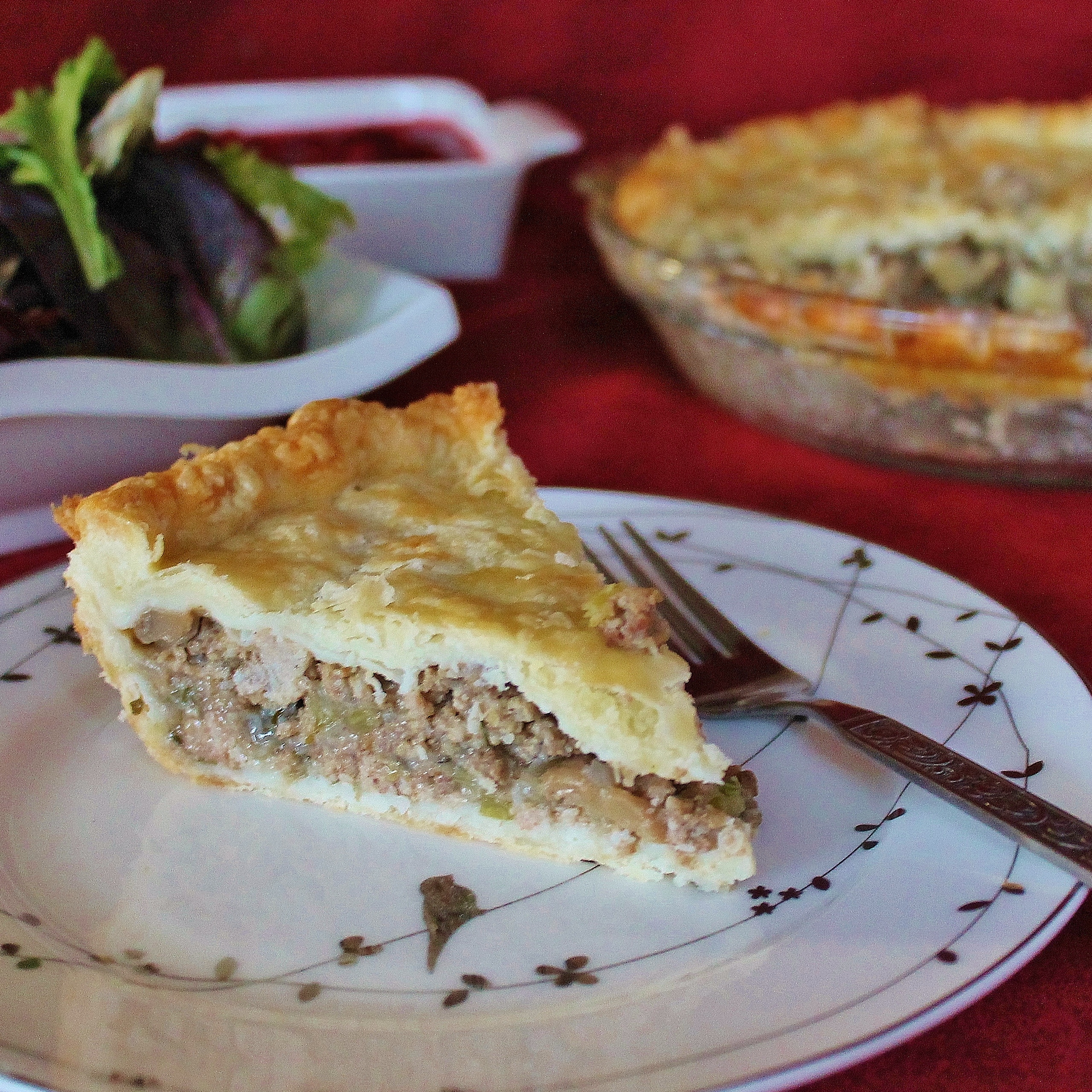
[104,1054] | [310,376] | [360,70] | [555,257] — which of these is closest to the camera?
[104,1054]

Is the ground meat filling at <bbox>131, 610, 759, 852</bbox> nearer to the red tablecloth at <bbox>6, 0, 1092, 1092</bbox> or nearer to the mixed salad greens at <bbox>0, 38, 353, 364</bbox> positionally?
the red tablecloth at <bbox>6, 0, 1092, 1092</bbox>

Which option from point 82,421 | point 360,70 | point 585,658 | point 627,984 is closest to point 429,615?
point 585,658

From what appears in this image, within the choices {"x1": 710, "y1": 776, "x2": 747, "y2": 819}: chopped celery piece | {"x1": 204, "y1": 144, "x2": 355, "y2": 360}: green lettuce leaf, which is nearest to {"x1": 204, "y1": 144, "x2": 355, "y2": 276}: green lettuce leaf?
{"x1": 204, "y1": 144, "x2": 355, "y2": 360}: green lettuce leaf

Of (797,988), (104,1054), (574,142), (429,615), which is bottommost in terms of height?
(104,1054)

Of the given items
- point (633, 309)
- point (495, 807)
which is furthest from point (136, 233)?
point (495, 807)

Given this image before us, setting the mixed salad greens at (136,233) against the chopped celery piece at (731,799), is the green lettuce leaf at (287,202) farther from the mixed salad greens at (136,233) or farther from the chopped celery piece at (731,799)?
the chopped celery piece at (731,799)

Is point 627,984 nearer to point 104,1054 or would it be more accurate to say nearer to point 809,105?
point 104,1054

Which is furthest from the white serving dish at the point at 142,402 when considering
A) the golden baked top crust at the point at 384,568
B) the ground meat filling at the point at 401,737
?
the ground meat filling at the point at 401,737
